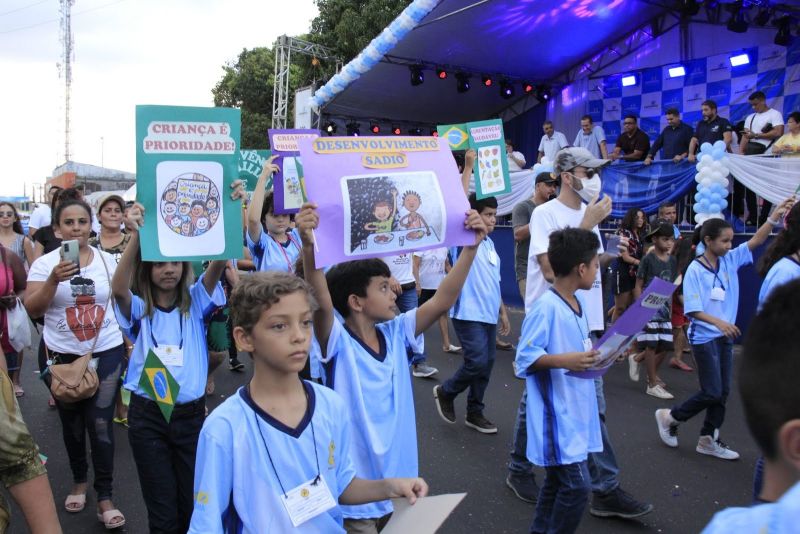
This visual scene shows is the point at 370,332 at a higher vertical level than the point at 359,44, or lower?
lower

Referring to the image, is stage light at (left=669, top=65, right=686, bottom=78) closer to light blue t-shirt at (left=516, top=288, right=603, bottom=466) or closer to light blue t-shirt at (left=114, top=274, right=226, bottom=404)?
light blue t-shirt at (left=516, top=288, right=603, bottom=466)

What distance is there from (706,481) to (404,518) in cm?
349

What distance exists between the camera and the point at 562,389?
309 centimetres

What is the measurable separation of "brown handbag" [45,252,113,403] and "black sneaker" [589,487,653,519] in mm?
3078

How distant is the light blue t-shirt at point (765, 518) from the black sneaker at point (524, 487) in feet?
10.9

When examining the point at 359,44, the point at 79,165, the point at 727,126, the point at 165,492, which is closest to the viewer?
the point at 165,492

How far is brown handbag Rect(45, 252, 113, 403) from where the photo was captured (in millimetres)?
3592

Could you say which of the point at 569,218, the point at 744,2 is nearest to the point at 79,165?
the point at 744,2

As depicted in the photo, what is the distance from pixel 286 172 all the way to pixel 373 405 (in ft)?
8.94

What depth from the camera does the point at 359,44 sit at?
21.5m

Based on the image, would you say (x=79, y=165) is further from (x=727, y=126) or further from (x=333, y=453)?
(x=333, y=453)

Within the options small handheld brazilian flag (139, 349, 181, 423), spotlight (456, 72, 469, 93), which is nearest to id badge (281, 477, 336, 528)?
small handheld brazilian flag (139, 349, 181, 423)

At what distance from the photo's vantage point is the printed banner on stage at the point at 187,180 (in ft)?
9.43

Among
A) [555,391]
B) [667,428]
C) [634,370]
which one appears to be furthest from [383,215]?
[634,370]
